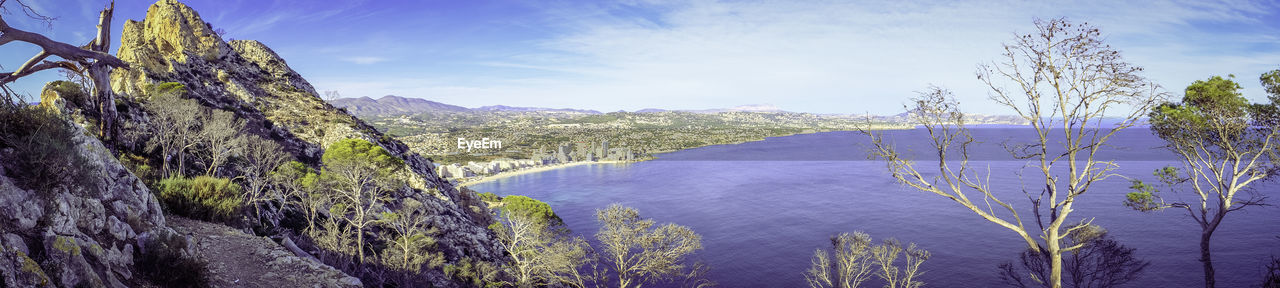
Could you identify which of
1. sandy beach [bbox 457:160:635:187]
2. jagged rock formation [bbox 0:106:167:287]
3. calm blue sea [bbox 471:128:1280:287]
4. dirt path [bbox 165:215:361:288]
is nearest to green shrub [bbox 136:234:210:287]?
jagged rock formation [bbox 0:106:167:287]

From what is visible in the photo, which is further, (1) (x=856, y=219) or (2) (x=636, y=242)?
(1) (x=856, y=219)

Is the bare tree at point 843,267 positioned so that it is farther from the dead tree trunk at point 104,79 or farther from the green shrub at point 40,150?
the dead tree trunk at point 104,79

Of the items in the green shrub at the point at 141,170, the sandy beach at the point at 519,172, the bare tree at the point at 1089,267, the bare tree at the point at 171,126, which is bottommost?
the sandy beach at the point at 519,172

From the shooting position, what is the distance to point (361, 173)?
76.1 feet

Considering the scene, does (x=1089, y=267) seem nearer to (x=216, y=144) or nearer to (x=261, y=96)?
(x=216, y=144)

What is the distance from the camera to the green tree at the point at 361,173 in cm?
2195

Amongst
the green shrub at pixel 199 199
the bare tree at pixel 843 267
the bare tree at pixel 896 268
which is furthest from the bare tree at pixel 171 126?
the bare tree at pixel 896 268

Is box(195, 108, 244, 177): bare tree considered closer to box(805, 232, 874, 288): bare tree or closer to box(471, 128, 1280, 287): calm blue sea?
box(471, 128, 1280, 287): calm blue sea

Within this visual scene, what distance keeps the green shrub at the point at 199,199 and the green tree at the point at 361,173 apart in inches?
373

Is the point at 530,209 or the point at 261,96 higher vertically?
the point at 261,96

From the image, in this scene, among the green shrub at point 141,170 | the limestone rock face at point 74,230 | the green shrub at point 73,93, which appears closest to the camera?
the limestone rock face at point 74,230

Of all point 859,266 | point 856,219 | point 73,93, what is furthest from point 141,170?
point 856,219

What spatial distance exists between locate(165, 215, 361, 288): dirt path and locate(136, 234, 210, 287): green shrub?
26.5 inches

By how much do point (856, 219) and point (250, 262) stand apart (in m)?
47.1
